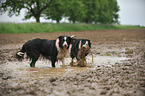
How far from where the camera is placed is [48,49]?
9.03m

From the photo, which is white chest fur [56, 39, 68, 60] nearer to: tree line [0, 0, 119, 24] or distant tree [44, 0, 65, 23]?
tree line [0, 0, 119, 24]

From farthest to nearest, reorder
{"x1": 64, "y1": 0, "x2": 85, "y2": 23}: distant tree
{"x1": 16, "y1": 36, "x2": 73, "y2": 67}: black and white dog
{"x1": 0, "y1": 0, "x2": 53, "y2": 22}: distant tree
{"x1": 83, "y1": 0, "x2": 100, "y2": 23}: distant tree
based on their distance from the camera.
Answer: {"x1": 83, "y1": 0, "x2": 100, "y2": 23}: distant tree
{"x1": 64, "y1": 0, "x2": 85, "y2": 23}: distant tree
{"x1": 0, "y1": 0, "x2": 53, "y2": 22}: distant tree
{"x1": 16, "y1": 36, "x2": 73, "y2": 67}: black and white dog

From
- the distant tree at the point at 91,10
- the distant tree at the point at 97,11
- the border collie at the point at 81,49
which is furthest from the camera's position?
the distant tree at the point at 97,11

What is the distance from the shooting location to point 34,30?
108 ft

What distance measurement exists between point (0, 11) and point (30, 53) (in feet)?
114

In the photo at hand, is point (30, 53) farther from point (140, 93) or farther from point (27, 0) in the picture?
point (27, 0)

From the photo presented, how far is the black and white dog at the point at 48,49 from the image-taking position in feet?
28.7

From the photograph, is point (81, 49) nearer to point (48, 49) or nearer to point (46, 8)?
point (48, 49)

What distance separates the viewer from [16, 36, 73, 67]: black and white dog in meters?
8.73

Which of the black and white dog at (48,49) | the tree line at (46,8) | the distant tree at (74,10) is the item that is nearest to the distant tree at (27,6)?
the tree line at (46,8)

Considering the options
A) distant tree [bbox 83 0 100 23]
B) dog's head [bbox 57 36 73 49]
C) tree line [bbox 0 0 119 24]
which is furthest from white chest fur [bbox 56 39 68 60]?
distant tree [bbox 83 0 100 23]

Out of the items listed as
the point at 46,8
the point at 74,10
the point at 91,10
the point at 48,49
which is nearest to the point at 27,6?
the point at 46,8

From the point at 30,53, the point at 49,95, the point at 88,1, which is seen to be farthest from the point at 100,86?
the point at 88,1

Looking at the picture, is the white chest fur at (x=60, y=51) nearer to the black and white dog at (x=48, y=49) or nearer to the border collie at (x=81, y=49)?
the black and white dog at (x=48, y=49)
